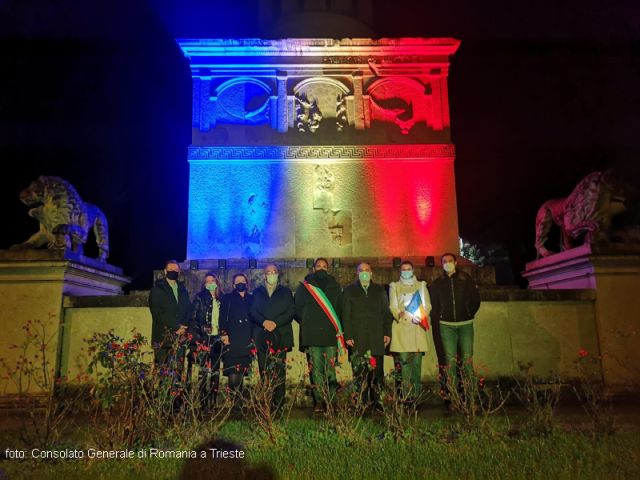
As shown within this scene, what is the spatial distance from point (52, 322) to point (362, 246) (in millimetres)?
6056

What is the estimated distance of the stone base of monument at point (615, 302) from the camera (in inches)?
269

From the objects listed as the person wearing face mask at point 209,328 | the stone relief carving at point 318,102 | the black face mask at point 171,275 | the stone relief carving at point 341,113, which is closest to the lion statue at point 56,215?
the black face mask at point 171,275

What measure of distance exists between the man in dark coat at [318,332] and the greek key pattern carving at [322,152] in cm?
540

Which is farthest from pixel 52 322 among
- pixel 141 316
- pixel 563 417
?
pixel 563 417

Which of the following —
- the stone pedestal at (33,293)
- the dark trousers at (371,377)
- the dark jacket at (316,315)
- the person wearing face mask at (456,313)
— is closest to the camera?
the dark trousers at (371,377)

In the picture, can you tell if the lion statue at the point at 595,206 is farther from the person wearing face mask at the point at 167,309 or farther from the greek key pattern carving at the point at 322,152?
the person wearing face mask at the point at 167,309

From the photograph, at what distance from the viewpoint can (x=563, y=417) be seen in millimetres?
5109

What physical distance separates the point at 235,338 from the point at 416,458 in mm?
2630

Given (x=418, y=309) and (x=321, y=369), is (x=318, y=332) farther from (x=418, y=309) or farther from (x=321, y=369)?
(x=418, y=309)

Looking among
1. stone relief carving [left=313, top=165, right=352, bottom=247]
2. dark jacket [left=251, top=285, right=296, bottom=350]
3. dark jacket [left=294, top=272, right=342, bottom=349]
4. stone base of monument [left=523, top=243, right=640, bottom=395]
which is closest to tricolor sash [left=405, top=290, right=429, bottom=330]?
dark jacket [left=294, top=272, right=342, bottom=349]

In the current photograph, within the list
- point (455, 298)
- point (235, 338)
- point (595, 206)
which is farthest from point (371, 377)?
point (595, 206)

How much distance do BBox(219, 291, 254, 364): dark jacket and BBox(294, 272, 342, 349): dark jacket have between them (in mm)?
618

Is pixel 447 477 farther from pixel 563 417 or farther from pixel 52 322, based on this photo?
pixel 52 322

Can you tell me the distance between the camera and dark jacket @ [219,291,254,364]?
5.50 m
